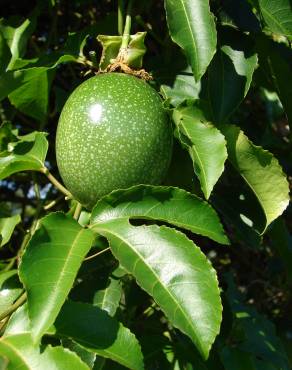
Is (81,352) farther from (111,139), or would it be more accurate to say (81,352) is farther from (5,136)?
(5,136)

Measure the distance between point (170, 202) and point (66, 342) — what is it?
31 centimetres

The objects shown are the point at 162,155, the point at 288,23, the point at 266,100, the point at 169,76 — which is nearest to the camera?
the point at 162,155

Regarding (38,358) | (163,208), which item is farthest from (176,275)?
(38,358)

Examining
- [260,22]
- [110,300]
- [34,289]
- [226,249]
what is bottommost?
[226,249]

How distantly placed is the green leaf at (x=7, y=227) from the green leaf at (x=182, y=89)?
1.53 ft

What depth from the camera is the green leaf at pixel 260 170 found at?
1140 millimetres

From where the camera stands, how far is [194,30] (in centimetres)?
115

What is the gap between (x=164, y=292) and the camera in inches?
36.1

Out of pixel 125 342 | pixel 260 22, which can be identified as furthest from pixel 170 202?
pixel 260 22

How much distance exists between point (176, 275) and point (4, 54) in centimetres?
83

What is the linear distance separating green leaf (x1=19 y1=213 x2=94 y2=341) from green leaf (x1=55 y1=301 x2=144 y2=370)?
13 cm

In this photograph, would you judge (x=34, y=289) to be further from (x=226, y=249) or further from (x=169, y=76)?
(x=226, y=249)

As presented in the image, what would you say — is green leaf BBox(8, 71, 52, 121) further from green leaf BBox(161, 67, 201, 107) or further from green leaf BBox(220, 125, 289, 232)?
green leaf BBox(220, 125, 289, 232)

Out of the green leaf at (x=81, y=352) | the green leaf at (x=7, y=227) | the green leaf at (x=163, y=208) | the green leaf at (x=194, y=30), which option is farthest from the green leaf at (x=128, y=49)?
the green leaf at (x=81, y=352)
